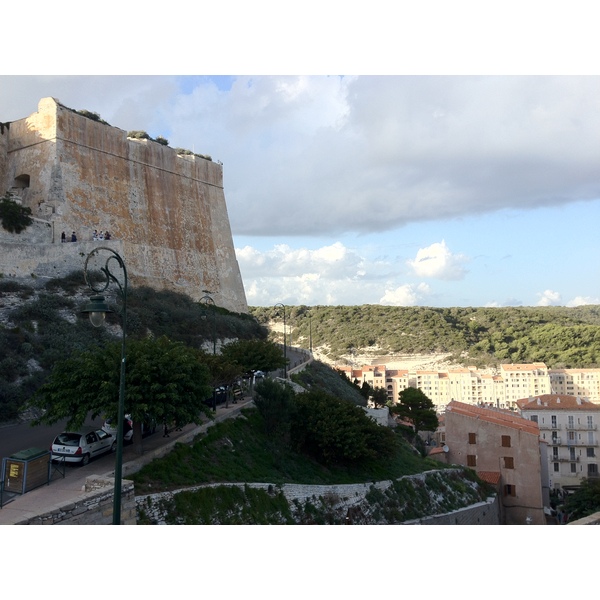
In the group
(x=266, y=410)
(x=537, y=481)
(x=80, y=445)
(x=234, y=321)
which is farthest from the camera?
(x=234, y=321)

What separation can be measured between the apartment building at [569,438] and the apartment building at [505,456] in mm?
11385

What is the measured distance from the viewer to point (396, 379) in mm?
67375

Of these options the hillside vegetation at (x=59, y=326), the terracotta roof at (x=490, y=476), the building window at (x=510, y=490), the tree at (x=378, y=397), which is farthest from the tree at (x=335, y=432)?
the tree at (x=378, y=397)

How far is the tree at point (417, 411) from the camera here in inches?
1390

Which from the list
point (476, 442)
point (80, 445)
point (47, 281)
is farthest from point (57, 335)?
point (476, 442)

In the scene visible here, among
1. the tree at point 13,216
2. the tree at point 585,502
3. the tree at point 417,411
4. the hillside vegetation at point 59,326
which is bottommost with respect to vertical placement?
the tree at point 585,502

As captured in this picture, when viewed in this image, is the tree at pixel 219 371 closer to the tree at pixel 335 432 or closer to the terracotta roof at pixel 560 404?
the tree at pixel 335 432

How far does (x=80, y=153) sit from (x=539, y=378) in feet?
170

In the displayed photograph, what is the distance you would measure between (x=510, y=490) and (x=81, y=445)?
21.1 metres

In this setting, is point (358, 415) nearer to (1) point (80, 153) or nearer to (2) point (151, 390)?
(2) point (151, 390)

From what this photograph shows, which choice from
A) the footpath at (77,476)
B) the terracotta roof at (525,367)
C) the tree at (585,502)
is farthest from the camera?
the terracotta roof at (525,367)

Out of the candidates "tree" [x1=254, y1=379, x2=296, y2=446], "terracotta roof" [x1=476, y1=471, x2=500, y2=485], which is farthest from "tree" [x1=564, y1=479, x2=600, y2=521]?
"tree" [x1=254, y1=379, x2=296, y2=446]

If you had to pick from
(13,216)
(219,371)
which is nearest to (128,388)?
(219,371)

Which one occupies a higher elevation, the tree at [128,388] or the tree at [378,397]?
the tree at [128,388]
